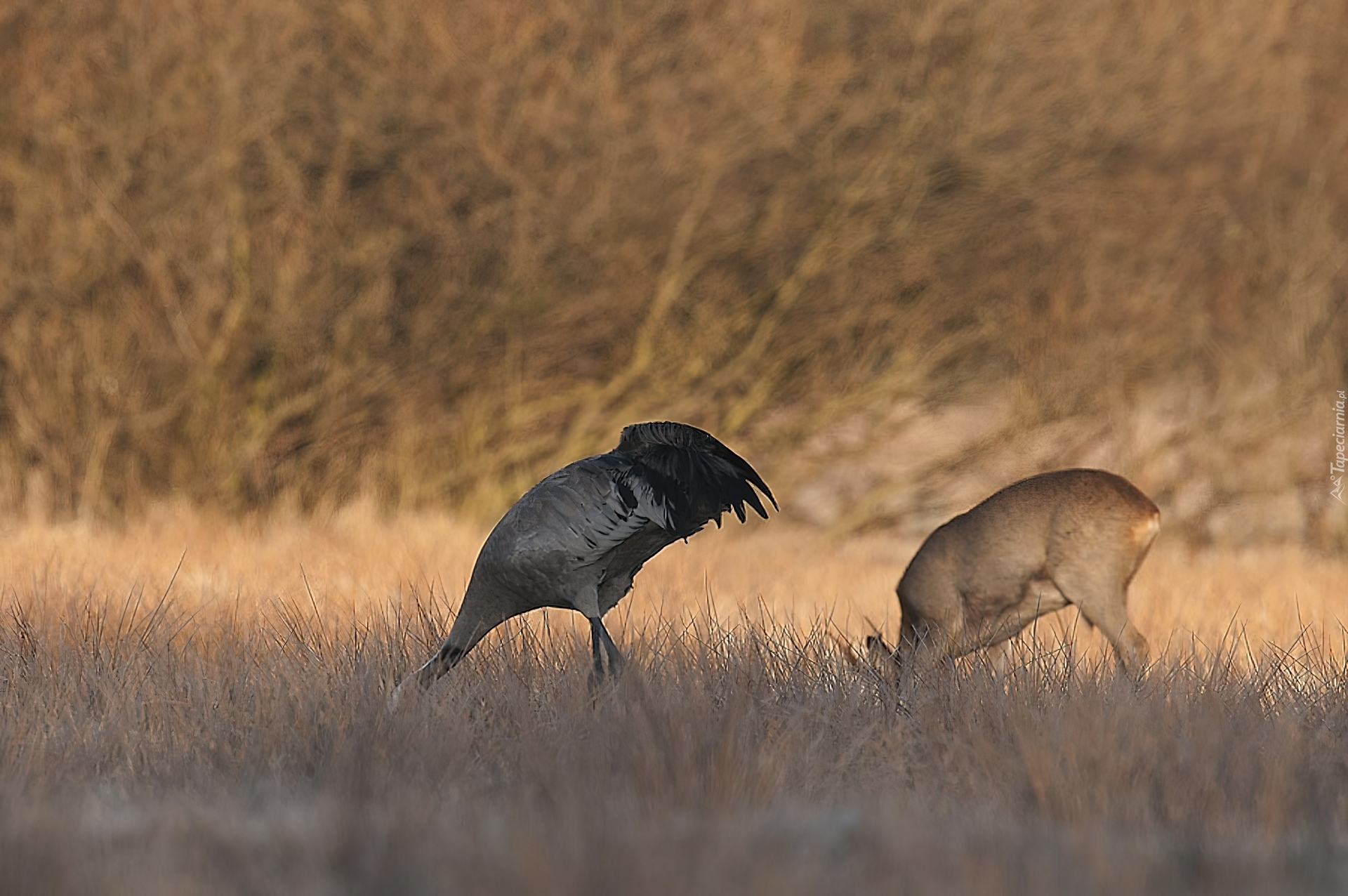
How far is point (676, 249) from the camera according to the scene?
12.7 metres

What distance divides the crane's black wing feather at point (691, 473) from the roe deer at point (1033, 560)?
268 centimetres

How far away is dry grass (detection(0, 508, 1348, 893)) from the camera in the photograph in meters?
2.78

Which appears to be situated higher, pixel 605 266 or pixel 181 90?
pixel 181 90

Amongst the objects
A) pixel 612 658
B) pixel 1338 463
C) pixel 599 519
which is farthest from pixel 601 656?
pixel 1338 463

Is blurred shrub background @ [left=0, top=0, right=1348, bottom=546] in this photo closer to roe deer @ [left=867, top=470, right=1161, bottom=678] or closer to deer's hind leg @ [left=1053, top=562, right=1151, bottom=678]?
roe deer @ [left=867, top=470, right=1161, bottom=678]

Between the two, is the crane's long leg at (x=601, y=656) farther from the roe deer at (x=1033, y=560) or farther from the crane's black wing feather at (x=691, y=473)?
the roe deer at (x=1033, y=560)

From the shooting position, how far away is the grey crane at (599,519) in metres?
4.67

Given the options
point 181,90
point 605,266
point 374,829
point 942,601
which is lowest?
point 374,829

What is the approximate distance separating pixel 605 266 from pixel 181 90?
3.60 m

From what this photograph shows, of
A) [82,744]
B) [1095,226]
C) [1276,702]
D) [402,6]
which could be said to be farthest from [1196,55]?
[82,744]

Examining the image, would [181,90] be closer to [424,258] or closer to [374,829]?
[424,258]

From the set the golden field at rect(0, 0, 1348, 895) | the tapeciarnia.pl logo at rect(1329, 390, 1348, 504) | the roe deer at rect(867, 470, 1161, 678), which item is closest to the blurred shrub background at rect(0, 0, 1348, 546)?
the golden field at rect(0, 0, 1348, 895)

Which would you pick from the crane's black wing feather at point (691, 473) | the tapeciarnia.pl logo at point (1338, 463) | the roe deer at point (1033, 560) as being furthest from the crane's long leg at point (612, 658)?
the tapeciarnia.pl logo at point (1338, 463)

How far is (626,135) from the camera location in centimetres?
1173
